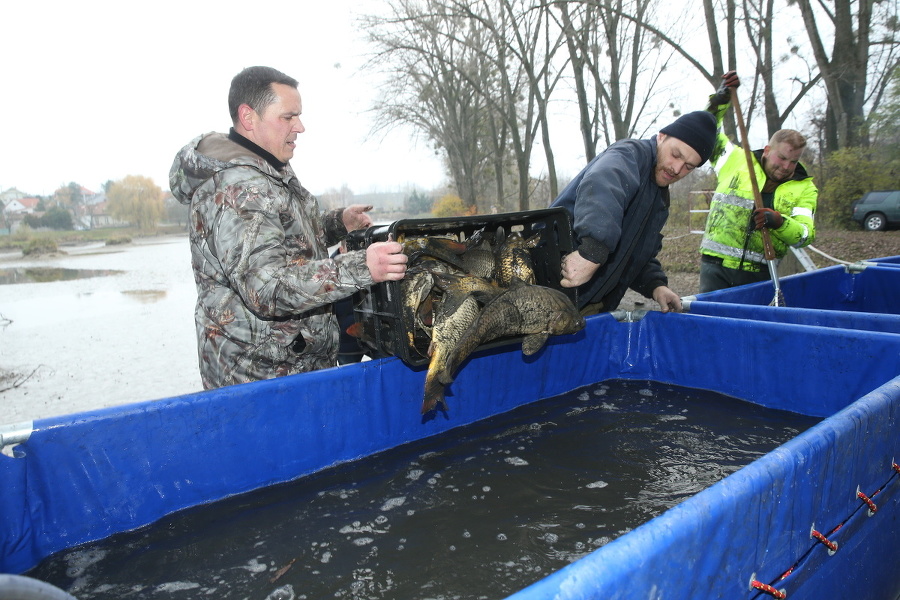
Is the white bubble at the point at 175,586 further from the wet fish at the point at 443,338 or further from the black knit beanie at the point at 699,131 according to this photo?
the black knit beanie at the point at 699,131

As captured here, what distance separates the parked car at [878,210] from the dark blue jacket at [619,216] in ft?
54.7

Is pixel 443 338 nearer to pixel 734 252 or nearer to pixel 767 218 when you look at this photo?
pixel 767 218

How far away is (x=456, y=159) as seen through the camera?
93.4 ft

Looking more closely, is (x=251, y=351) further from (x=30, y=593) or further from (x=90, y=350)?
(x=90, y=350)

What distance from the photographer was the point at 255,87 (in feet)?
8.01

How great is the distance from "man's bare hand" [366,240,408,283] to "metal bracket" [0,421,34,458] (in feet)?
4.33

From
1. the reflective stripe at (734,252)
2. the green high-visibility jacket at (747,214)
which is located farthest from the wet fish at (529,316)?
the reflective stripe at (734,252)

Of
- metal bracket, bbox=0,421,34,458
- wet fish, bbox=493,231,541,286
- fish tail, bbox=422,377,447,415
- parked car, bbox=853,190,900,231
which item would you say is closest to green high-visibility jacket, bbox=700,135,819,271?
wet fish, bbox=493,231,541,286

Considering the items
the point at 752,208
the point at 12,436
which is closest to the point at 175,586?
Result: the point at 12,436

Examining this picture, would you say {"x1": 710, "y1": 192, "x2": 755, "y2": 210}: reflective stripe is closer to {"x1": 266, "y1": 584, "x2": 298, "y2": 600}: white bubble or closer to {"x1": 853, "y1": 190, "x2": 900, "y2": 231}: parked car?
{"x1": 266, "y1": 584, "x2": 298, "y2": 600}: white bubble

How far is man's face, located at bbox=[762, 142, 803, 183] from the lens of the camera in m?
4.59

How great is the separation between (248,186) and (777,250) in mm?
4623

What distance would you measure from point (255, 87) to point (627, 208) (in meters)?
2.30

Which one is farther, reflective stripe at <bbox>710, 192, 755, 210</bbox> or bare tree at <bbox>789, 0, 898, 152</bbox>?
bare tree at <bbox>789, 0, 898, 152</bbox>
